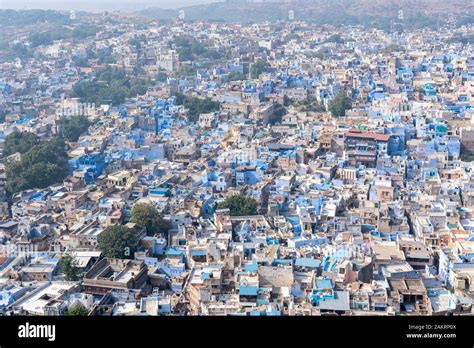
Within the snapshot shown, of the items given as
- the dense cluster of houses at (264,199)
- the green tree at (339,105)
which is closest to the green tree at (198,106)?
the dense cluster of houses at (264,199)

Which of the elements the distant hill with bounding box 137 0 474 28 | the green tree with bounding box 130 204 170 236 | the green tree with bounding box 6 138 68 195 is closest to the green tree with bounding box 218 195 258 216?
the green tree with bounding box 130 204 170 236

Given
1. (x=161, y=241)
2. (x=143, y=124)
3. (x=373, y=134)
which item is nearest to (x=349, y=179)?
(x=373, y=134)

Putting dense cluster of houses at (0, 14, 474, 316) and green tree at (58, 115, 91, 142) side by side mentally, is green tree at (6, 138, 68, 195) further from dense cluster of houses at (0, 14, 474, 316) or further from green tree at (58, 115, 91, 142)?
green tree at (58, 115, 91, 142)

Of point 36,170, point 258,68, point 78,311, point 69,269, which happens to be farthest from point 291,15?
point 78,311

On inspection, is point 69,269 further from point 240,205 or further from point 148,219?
point 240,205
